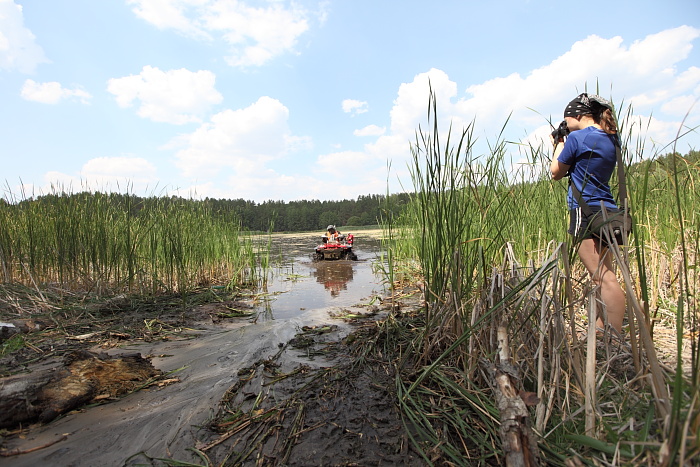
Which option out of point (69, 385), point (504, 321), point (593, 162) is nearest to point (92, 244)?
point (69, 385)

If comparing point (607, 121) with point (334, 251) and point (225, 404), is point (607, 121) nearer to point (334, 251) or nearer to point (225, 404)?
point (225, 404)

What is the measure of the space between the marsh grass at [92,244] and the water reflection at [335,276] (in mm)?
2726

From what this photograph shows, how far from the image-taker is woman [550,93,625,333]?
8.34 ft

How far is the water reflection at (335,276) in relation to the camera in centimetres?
712

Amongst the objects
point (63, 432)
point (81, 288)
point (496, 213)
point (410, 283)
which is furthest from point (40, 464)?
point (410, 283)

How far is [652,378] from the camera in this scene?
108 cm

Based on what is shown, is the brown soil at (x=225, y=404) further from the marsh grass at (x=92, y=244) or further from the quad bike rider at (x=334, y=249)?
the quad bike rider at (x=334, y=249)

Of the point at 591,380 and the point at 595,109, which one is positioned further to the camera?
the point at 595,109

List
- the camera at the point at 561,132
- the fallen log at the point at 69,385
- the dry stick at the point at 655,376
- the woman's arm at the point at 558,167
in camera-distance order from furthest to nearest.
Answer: the camera at the point at 561,132 < the woman's arm at the point at 558,167 < the fallen log at the point at 69,385 < the dry stick at the point at 655,376

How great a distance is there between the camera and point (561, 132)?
2.93 m

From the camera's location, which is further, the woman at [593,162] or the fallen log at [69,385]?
the woman at [593,162]

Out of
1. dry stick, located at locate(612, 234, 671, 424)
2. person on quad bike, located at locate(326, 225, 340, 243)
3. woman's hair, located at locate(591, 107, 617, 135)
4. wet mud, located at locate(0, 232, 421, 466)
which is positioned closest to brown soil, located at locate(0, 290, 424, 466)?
wet mud, located at locate(0, 232, 421, 466)

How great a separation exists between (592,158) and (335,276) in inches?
266

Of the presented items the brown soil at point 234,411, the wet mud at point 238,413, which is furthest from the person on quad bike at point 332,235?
the wet mud at point 238,413
